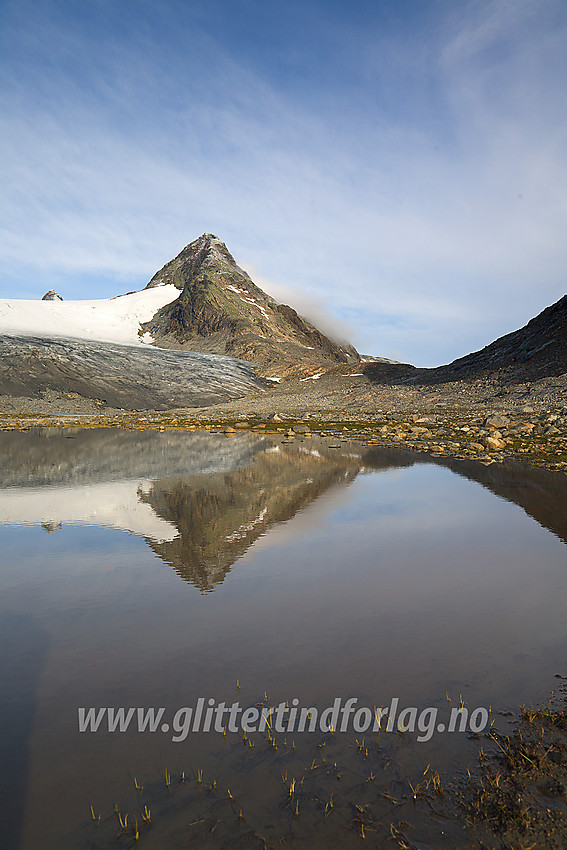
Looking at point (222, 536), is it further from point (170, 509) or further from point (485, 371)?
point (485, 371)

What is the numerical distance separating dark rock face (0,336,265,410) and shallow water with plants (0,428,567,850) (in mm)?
112922

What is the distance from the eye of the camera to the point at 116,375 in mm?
133125

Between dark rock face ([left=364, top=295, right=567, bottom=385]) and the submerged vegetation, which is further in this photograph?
dark rock face ([left=364, top=295, right=567, bottom=385])

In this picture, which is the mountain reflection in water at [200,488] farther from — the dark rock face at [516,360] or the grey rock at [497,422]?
the dark rock face at [516,360]

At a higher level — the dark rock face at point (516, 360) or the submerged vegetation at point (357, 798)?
the dark rock face at point (516, 360)

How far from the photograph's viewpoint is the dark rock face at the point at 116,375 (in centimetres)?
12319

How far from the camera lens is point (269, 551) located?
14.0 meters

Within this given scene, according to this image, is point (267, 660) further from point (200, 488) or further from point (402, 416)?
point (402, 416)

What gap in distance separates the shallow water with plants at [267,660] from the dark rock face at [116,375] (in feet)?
370

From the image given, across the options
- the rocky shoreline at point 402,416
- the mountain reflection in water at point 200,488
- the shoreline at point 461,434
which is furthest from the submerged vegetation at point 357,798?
the rocky shoreline at point 402,416

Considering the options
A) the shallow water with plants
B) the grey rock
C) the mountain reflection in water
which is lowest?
the mountain reflection in water

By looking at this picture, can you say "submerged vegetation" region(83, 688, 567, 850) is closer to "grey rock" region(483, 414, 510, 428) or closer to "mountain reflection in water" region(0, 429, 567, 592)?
"mountain reflection in water" region(0, 429, 567, 592)

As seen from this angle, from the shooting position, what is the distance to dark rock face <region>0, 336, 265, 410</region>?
123188mm

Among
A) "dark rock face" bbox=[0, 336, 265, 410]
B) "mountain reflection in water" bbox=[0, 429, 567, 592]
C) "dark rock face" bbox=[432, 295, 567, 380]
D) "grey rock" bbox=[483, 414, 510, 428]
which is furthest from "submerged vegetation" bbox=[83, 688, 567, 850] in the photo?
"dark rock face" bbox=[0, 336, 265, 410]
